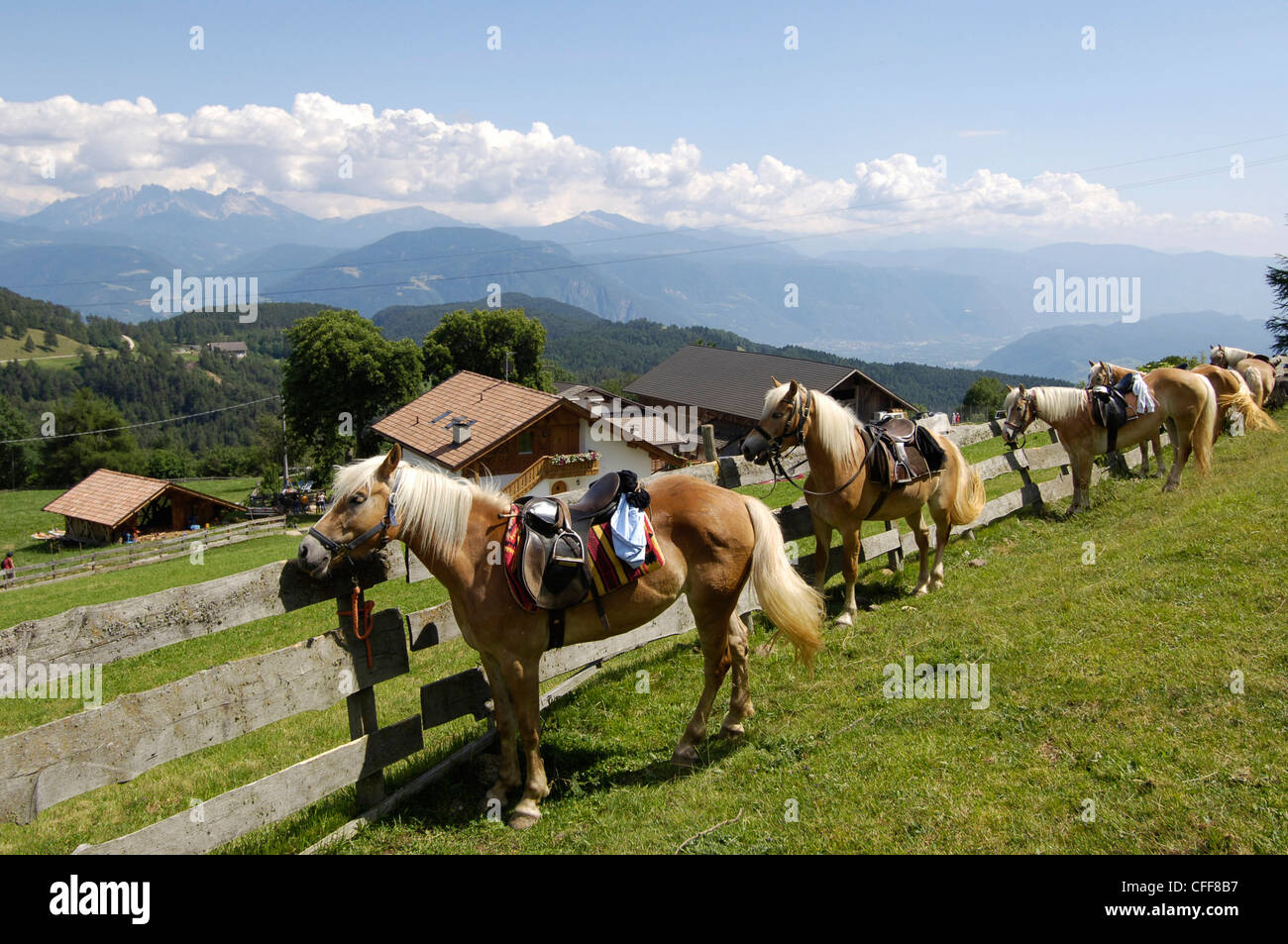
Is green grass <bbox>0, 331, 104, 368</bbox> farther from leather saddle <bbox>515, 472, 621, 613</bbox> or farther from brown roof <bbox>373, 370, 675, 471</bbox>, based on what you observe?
leather saddle <bbox>515, 472, 621, 613</bbox>

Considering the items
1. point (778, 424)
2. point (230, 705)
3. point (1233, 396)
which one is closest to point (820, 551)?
point (778, 424)

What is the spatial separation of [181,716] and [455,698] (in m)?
1.81

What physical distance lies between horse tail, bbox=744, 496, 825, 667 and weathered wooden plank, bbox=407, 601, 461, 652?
2.17 m

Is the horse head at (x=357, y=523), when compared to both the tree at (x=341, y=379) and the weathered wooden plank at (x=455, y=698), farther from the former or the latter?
the tree at (x=341, y=379)

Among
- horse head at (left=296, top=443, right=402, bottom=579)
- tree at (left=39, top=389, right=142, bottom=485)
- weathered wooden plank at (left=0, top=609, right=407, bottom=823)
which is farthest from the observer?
tree at (left=39, top=389, right=142, bottom=485)

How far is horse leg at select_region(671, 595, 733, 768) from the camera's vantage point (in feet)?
17.1

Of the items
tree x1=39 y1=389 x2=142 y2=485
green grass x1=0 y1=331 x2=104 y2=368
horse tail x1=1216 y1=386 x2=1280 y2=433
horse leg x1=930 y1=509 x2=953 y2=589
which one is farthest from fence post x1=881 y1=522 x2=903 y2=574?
green grass x1=0 y1=331 x2=104 y2=368

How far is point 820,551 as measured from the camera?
791cm

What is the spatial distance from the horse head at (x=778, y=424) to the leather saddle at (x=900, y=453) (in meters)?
1.12

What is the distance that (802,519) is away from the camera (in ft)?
26.6

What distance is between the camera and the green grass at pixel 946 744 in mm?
3924

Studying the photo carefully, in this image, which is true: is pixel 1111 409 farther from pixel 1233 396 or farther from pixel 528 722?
pixel 528 722
